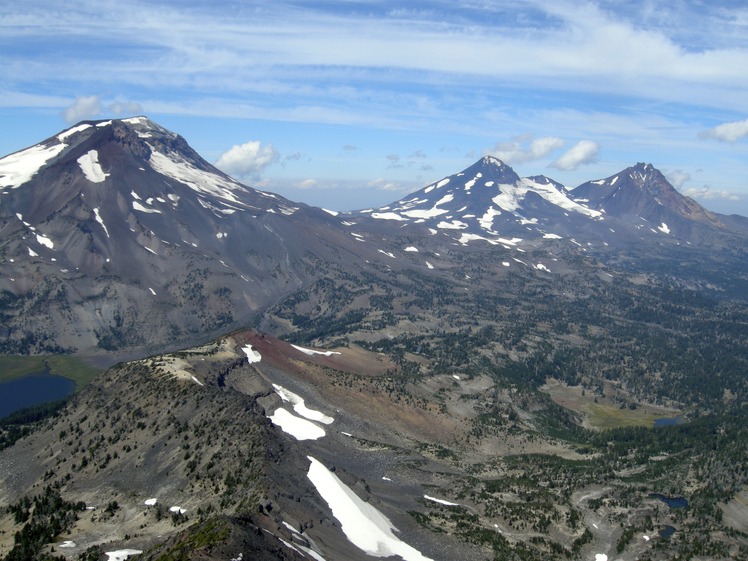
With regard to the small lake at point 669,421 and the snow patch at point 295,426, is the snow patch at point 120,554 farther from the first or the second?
the small lake at point 669,421

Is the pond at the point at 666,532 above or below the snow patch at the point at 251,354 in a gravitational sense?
below

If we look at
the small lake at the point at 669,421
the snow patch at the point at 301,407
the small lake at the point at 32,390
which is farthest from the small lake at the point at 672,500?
the small lake at the point at 32,390

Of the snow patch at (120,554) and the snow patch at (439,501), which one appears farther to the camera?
the snow patch at (439,501)

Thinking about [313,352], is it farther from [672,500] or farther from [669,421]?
[669,421]

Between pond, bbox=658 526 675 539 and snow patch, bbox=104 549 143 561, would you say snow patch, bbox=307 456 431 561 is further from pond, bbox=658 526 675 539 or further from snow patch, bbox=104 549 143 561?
pond, bbox=658 526 675 539

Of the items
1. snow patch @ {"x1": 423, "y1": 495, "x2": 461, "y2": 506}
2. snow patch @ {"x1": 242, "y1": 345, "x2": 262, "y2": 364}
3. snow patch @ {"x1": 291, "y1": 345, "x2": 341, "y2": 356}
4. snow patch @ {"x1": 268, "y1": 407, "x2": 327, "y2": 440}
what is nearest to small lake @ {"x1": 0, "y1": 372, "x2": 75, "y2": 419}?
snow patch @ {"x1": 291, "y1": 345, "x2": 341, "y2": 356}

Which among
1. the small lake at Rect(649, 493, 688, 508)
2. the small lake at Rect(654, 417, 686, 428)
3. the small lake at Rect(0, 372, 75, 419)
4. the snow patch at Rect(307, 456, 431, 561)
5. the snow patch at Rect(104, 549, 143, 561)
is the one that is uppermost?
the snow patch at Rect(104, 549, 143, 561)
